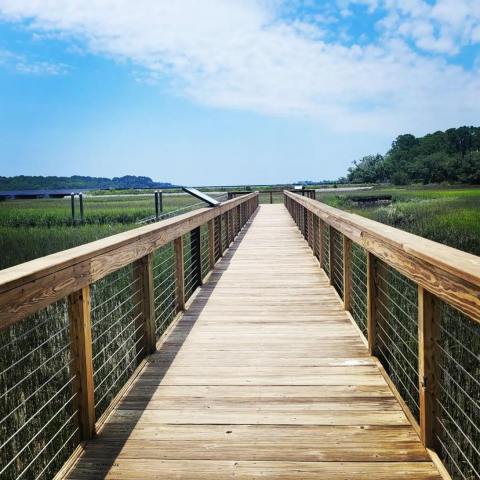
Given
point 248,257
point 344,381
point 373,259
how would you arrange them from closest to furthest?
point 344,381 → point 373,259 → point 248,257

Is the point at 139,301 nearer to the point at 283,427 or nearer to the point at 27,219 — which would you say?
the point at 283,427

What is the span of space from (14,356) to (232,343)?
1984mm

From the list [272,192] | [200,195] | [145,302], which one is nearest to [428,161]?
[272,192]

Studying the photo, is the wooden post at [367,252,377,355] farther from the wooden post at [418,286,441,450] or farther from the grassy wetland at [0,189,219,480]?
the grassy wetland at [0,189,219,480]

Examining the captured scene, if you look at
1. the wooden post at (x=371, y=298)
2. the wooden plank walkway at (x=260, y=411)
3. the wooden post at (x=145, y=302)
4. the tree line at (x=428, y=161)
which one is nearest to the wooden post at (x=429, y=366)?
the wooden plank walkway at (x=260, y=411)

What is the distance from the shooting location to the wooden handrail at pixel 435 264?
1750 mm

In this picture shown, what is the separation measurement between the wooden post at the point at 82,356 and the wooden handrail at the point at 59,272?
3.9 inches

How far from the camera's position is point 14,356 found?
15.1ft

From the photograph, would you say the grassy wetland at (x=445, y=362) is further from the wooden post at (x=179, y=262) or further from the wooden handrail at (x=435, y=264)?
the wooden post at (x=179, y=262)

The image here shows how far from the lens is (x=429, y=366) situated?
7.72 feet

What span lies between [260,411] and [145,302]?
1247 mm

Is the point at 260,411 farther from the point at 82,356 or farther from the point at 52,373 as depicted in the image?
the point at 52,373

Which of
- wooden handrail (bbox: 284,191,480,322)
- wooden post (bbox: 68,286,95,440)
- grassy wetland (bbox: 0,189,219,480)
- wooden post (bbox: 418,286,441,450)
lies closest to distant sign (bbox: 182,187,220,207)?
grassy wetland (bbox: 0,189,219,480)

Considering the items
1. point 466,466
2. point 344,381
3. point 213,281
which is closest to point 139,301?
point 344,381
